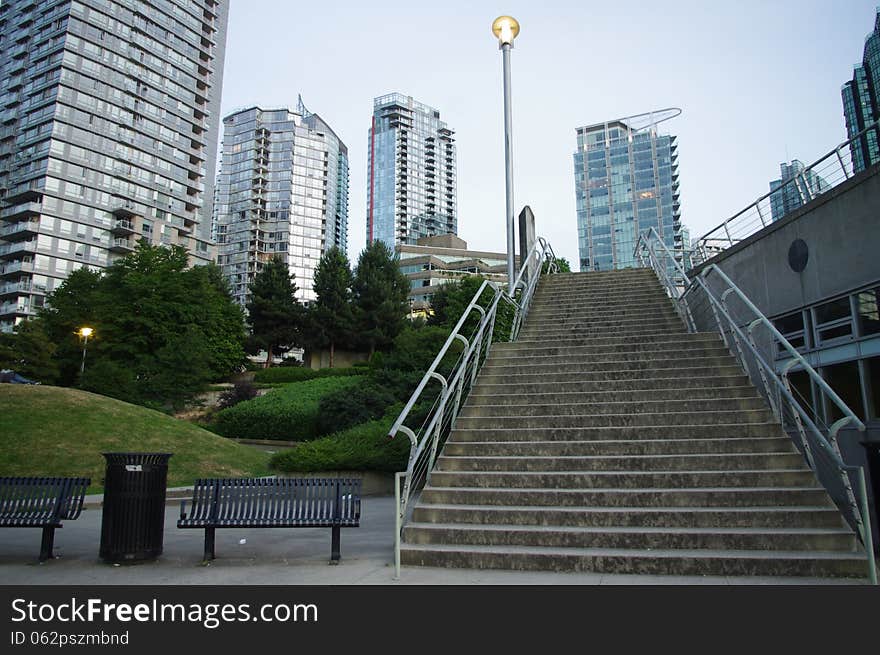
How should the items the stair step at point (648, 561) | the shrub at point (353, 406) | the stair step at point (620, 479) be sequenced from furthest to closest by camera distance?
1. the shrub at point (353, 406)
2. the stair step at point (620, 479)
3. the stair step at point (648, 561)

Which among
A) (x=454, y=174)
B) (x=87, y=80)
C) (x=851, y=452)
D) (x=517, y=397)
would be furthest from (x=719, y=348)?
(x=454, y=174)

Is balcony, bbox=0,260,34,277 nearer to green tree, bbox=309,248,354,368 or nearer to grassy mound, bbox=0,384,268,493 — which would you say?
green tree, bbox=309,248,354,368

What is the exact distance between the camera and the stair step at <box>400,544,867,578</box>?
5.07 meters

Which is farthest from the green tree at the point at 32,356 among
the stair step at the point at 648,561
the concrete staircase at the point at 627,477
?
the stair step at the point at 648,561

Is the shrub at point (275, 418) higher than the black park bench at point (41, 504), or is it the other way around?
the shrub at point (275, 418)

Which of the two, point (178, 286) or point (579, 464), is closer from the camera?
point (579, 464)

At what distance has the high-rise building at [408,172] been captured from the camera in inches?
6462

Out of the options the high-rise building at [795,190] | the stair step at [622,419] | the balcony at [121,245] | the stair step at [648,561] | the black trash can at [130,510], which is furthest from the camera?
the balcony at [121,245]

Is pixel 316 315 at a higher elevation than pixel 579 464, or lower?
higher

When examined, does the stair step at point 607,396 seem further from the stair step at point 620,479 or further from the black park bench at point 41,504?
the black park bench at point 41,504

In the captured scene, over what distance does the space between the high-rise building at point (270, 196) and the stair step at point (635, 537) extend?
120055 millimetres

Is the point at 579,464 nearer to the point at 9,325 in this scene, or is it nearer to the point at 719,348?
the point at 719,348

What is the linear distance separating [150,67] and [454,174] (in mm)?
108863
